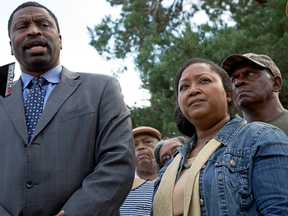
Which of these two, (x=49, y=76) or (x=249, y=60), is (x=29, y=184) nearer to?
(x=49, y=76)

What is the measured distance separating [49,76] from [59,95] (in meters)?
0.23

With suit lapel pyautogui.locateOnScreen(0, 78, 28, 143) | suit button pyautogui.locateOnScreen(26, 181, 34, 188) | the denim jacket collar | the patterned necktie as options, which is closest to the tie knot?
the patterned necktie

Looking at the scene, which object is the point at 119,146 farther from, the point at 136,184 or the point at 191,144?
the point at 136,184

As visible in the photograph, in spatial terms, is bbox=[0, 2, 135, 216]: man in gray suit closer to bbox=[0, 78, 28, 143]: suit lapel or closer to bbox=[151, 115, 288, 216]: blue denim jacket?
bbox=[0, 78, 28, 143]: suit lapel

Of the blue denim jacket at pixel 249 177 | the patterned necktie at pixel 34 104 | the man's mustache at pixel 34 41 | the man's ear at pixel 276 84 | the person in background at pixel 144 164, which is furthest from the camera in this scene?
the person in background at pixel 144 164

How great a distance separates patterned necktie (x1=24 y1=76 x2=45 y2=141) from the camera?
86.4 inches

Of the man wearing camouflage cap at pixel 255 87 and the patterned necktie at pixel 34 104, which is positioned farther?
the man wearing camouflage cap at pixel 255 87

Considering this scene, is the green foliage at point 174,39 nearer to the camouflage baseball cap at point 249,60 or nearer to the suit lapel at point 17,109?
the camouflage baseball cap at point 249,60

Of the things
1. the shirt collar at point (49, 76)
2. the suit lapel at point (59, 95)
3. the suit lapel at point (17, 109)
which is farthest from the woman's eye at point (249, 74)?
the suit lapel at point (17, 109)

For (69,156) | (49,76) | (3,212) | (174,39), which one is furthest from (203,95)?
(174,39)

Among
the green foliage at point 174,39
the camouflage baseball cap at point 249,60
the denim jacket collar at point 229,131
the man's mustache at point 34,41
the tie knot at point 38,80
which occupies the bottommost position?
the denim jacket collar at point 229,131

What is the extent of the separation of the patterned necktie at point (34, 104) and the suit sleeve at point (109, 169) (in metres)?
0.39

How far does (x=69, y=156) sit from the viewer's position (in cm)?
207

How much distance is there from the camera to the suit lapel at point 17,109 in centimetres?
214
